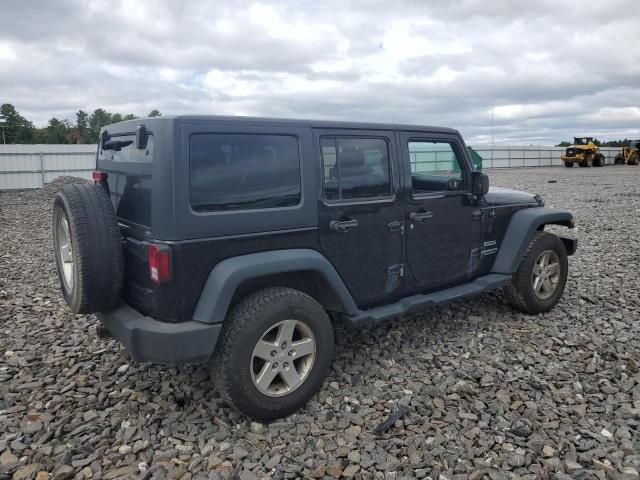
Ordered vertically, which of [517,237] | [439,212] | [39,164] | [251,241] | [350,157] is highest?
[39,164]

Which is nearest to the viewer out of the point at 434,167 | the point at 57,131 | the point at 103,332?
the point at 103,332

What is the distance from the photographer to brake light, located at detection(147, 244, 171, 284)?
114 inches

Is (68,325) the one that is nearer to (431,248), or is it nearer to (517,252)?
(431,248)

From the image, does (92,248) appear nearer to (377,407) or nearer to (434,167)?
(377,407)

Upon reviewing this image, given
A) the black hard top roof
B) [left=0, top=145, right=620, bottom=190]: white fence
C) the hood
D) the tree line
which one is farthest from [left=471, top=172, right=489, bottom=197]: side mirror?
the tree line

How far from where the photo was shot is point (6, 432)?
3.15 m

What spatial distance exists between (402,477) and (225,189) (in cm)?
194

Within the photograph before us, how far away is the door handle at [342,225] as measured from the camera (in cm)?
354

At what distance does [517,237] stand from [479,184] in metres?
0.77

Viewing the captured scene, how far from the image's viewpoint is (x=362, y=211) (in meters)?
3.72

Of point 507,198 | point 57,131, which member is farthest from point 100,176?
point 57,131

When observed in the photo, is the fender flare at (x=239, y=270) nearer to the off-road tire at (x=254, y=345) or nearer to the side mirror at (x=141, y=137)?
the off-road tire at (x=254, y=345)

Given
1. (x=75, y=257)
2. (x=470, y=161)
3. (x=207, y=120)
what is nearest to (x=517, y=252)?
(x=470, y=161)

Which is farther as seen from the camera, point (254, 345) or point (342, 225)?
point (342, 225)
